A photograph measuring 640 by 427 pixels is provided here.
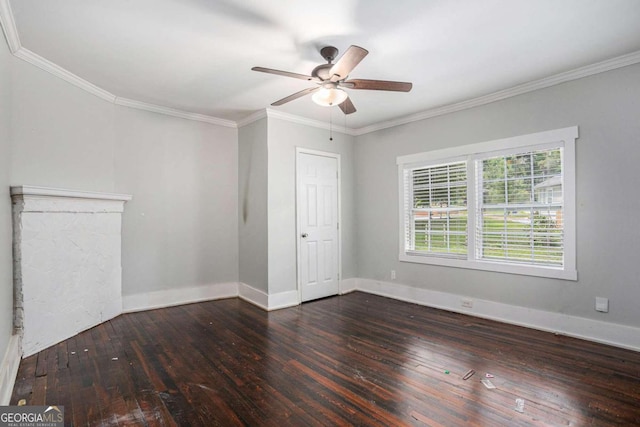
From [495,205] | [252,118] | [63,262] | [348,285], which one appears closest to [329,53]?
[252,118]

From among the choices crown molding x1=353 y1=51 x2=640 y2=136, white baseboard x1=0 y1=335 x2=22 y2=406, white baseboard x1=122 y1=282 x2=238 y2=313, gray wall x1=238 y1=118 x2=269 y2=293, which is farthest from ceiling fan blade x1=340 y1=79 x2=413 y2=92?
white baseboard x1=122 y1=282 x2=238 y2=313

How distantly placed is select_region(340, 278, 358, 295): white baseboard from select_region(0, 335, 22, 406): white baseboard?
3.75 meters

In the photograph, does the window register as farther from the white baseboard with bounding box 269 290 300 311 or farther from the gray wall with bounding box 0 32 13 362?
the gray wall with bounding box 0 32 13 362

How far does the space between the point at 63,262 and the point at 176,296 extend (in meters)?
1.48

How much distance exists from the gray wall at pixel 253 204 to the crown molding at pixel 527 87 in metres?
1.91

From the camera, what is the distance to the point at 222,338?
329cm

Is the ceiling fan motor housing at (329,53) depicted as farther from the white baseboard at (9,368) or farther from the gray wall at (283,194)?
the white baseboard at (9,368)

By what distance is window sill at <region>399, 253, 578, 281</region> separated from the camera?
3334 millimetres

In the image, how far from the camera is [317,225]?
4879 millimetres

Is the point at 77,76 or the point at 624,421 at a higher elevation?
the point at 77,76

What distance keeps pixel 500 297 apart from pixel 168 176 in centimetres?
445

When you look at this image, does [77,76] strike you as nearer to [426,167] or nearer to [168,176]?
[168,176]

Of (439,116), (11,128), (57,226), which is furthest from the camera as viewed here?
(439,116)

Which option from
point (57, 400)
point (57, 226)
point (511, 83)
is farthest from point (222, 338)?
point (511, 83)
